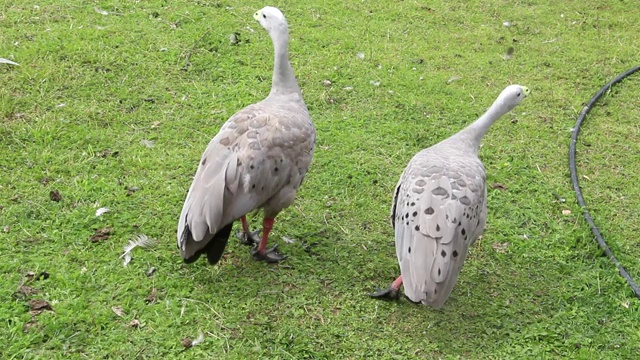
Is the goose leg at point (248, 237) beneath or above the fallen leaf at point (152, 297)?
above

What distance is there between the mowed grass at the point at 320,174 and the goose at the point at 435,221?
427 millimetres

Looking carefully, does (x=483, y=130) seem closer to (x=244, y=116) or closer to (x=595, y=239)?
(x=595, y=239)

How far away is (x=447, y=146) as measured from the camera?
13.9 feet

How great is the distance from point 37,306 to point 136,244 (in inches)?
28.3

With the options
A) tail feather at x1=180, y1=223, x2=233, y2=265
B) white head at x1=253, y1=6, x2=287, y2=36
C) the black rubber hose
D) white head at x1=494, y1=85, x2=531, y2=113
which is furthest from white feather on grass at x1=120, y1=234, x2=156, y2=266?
the black rubber hose

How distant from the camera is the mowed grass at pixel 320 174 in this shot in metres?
3.60

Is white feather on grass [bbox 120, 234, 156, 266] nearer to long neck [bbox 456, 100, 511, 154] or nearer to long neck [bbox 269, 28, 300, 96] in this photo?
long neck [bbox 269, 28, 300, 96]

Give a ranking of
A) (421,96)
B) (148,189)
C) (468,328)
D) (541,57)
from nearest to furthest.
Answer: (468,328) → (148,189) → (421,96) → (541,57)

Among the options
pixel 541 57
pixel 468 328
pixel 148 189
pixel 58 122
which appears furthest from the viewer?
pixel 541 57

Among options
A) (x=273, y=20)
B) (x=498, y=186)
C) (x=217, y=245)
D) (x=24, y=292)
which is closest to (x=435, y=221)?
(x=217, y=245)

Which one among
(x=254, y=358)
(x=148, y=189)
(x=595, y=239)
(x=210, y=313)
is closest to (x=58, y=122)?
(x=148, y=189)

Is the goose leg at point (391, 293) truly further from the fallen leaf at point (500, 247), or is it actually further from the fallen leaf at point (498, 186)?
the fallen leaf at point (498, 186)

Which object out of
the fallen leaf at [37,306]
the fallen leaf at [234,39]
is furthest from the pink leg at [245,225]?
the fallen leaf at [234,39]

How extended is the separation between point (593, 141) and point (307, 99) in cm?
267
